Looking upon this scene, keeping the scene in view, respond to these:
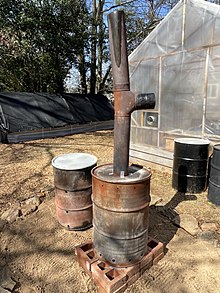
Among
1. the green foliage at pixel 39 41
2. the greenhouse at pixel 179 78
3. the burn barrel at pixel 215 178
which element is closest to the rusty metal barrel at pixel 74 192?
the burn barrel at pixel 215 178

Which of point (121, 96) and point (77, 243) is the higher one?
point (121, 96)

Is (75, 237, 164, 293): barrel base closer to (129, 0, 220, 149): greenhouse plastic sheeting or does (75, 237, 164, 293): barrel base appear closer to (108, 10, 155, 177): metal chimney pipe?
(108, 10, 155, 177): metal chimney pipe

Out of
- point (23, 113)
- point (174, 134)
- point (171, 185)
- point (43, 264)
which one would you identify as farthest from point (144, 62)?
point (23, 113)

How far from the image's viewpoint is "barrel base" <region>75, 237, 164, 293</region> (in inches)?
71.1

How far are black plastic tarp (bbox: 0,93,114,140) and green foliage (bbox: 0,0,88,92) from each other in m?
1.69

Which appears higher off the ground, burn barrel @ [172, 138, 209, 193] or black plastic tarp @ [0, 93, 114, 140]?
black plastic tarp @ [0, 93, 114, 140]

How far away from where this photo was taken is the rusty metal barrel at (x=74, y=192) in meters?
2.55

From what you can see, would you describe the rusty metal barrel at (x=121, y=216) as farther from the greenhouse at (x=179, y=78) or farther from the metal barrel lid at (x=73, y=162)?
the greenhouse at (x=179, y=78)

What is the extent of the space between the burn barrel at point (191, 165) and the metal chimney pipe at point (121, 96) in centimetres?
199

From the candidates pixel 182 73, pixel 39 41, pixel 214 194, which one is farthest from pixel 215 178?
pixel 39 41

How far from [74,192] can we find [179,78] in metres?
3.31

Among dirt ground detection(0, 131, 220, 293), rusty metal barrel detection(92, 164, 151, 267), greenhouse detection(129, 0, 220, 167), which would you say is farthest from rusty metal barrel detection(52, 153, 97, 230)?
greenhouse detection(129, 0, 220, 167)

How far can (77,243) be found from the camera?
2.48 m

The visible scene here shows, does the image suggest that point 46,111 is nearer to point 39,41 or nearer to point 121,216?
point 39,41
